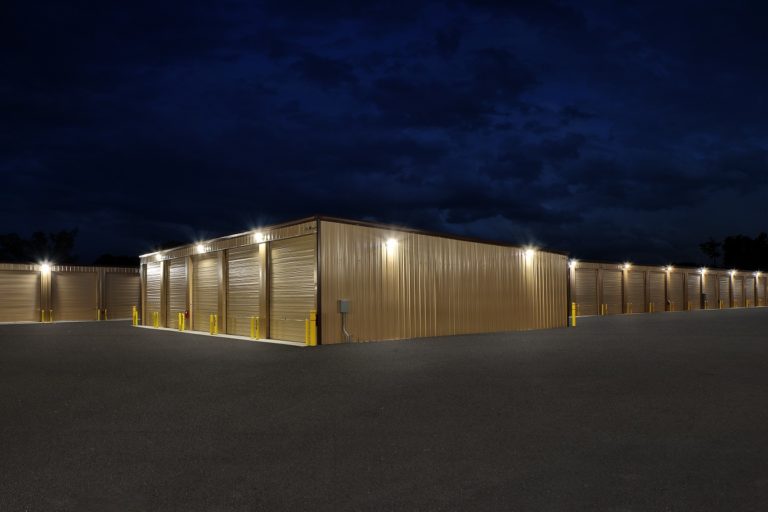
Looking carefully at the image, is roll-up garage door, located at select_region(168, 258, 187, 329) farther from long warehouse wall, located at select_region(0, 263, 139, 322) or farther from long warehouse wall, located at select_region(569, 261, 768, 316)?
long warehouse wall, located at select_region(569, 261, 768, 316)

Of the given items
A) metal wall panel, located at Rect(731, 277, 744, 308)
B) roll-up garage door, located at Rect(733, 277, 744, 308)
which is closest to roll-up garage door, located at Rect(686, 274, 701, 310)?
metal wall panel, located at Rect(731, 277, 744, 308)

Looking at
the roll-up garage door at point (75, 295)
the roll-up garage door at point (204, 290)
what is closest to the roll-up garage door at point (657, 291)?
the roll-up garage door at point (204, 290)

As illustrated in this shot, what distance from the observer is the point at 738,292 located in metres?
59.5

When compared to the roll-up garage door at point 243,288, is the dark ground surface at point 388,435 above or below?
below

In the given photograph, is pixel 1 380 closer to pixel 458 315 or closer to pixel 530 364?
pixel 530 364

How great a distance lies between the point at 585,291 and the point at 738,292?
97.7 feet

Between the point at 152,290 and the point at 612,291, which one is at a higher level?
the point at 152,290

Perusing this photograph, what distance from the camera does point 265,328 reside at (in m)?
20.9

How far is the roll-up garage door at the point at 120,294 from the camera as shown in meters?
38.6

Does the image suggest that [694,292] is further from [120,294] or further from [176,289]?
[120,294]

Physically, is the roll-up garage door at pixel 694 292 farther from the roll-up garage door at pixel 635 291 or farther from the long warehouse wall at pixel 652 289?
the roll-up garage door at pixel 635 291

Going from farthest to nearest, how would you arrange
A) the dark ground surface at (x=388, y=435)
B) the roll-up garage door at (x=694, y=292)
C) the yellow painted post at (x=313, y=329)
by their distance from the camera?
1. the roll-up garage door at (x=694, y=292)
2. the yellow painted post at (x=313, y=329)
3. the dark ground surface at (x=388, y=435)

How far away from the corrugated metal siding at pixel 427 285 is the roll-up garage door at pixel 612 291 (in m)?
17.3

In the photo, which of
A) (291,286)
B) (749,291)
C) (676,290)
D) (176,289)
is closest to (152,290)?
(176,289)
